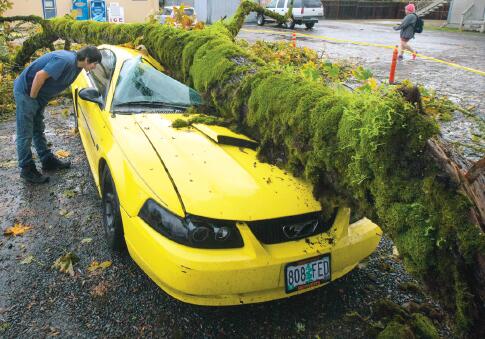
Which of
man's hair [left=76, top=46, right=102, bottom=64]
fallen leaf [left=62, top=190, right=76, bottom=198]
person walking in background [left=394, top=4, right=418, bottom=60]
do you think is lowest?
fallen leaf [left=62, top=190, right=76, bottom=198]

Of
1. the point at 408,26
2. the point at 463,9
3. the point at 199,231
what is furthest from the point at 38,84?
the point at 463,9

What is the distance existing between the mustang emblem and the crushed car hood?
0.10 m

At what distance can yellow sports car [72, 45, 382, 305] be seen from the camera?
2377 mm

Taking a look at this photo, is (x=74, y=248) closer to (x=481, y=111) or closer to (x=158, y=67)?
(x=158, y=67)

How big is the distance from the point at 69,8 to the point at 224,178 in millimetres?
23551

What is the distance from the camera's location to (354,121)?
92.5 inches

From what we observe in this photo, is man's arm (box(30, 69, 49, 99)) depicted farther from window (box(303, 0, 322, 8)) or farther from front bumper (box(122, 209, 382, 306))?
window (box(303, 0, 322, 8))

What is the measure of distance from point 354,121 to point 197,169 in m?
1.07

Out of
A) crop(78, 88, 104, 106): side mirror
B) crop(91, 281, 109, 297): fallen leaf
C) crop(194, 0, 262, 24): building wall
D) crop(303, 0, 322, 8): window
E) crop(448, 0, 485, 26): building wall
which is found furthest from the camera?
crop(194, 0, 262, 24): building wall

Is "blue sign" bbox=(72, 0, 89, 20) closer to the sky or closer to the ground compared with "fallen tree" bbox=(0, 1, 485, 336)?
closer to the sky

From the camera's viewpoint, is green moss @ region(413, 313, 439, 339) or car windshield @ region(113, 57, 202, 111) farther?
car windshield @ region(113, 57, 202, 111)

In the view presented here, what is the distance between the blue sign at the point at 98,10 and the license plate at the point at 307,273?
2248 centimetres

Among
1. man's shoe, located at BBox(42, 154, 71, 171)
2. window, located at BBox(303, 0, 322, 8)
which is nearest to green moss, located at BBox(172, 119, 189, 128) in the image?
man's shoe, located at BBox(42, 154, 71, 171)

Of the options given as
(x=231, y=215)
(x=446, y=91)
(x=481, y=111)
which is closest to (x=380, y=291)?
(x=231, y=215)
